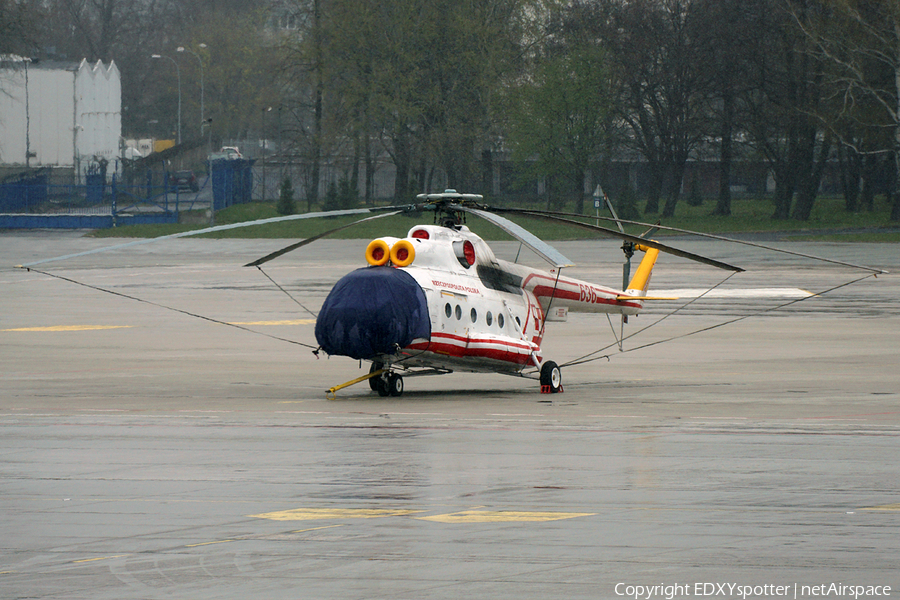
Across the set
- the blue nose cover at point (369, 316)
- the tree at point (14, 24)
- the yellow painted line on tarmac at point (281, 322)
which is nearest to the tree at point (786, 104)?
the tree at point (14, 24)

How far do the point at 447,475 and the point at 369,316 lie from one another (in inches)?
205

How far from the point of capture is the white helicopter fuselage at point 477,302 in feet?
58.7

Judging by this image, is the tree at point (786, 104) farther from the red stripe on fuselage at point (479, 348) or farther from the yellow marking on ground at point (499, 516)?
the yellow marking on ground at point (499, 516)

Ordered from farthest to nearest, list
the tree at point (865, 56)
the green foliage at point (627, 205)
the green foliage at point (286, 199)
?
the green foliage at point (627, 205) < the green foliage at point (286, 199) < the tree at point (865, 56)

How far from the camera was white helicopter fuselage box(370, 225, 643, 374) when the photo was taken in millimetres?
17906

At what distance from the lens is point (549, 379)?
1970cm

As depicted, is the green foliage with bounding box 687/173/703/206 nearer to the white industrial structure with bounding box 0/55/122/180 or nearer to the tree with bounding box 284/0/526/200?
the tree with bounding box 284/0/526/200

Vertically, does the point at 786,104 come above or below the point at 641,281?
above

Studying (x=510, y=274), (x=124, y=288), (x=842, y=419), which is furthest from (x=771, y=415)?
(x=124, y=288)

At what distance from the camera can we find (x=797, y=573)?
8.05 metres

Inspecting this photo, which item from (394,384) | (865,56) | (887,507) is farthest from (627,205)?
(887,507)

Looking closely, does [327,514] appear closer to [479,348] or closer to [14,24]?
[479,348]

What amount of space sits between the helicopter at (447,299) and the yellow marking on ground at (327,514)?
5.39 metres

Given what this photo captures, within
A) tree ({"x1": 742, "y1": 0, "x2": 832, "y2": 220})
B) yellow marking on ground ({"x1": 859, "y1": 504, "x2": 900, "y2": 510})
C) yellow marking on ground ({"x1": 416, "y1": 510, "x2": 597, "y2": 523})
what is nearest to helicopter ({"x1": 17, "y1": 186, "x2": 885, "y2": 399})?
yellow marking on ground ({"x1": 416, "y1": 510, "x2": 597, "y2": 523})
